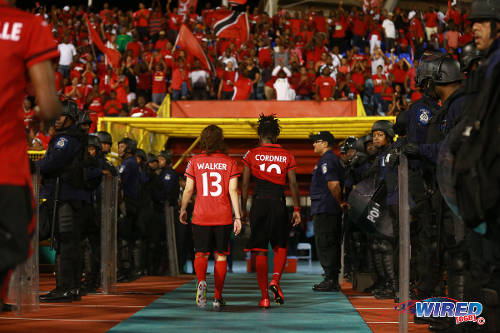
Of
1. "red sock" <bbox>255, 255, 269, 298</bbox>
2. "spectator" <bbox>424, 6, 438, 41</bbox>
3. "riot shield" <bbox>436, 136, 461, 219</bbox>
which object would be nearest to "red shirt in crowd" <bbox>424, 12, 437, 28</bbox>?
"spectator" <bbox>424, 6, 438, 41</bbox>

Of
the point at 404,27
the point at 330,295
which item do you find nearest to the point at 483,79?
the point at 330,295

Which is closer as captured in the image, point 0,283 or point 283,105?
point 0,283

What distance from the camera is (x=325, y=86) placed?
21.2m

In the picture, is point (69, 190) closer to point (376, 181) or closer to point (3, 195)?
point (376, 181)

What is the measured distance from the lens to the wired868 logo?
534 centimetres

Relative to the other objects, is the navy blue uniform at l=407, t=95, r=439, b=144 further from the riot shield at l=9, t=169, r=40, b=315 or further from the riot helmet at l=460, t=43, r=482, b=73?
the riot shield at l=9, t=169, r=40, b=315

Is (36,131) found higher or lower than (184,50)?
lower

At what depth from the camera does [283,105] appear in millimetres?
19000

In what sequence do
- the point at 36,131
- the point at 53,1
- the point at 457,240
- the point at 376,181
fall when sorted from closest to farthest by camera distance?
the point at 36,131 → the point at 457,240 → the point at 376,181 → the point at 53,1

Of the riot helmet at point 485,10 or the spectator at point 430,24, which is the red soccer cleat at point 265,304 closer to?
the riot helmet at point 485,10

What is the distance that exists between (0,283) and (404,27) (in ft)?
88.4

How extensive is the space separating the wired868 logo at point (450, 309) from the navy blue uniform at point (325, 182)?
4.50 m

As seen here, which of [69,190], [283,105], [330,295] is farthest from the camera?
[283,105]

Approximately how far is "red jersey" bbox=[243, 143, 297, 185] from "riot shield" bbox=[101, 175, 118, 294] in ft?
7.14
